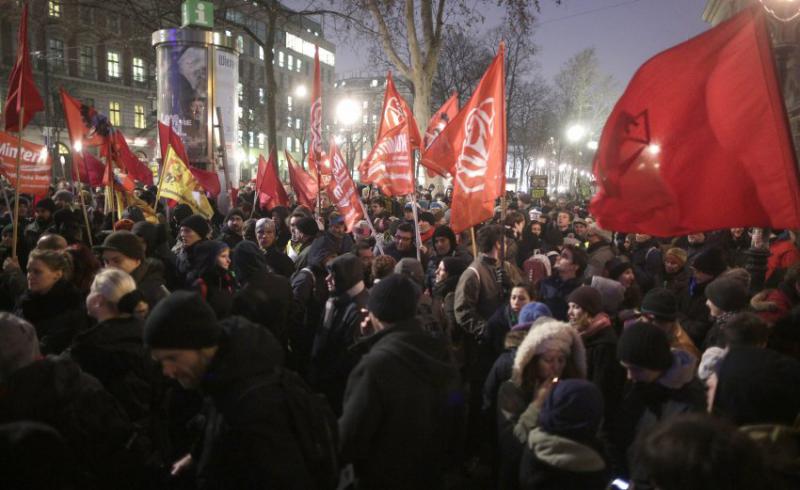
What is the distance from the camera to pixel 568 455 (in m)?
2.63

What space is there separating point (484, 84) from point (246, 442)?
13.3 ft

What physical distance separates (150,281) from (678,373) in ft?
11.9

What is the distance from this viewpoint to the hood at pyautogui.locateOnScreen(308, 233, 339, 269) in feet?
18.7

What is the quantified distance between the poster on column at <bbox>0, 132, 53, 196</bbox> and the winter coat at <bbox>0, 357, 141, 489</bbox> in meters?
6.65

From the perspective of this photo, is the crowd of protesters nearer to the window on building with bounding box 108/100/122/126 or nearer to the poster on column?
the poster on column

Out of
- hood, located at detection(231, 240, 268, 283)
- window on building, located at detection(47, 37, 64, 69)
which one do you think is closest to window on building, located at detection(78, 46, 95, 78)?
window on building, located at detection(47, 37, 64, 69)

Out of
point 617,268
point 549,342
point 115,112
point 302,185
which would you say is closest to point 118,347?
point 549,342

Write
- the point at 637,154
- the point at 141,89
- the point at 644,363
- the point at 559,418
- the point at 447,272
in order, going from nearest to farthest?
the point at 559,418
the point at 644,363
the point at 637,154
the point at 447,272
the point at 141,89

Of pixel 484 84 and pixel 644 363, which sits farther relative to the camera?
pixel 484 84

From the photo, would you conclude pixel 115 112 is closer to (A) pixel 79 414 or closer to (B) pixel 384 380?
(A) pixel 79 414

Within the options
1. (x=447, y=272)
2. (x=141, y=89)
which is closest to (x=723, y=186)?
(x=447, y=272)

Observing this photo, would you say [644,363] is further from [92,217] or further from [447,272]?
[92,217]

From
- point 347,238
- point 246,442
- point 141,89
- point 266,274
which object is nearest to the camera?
point 246,442

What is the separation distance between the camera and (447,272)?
558cm
